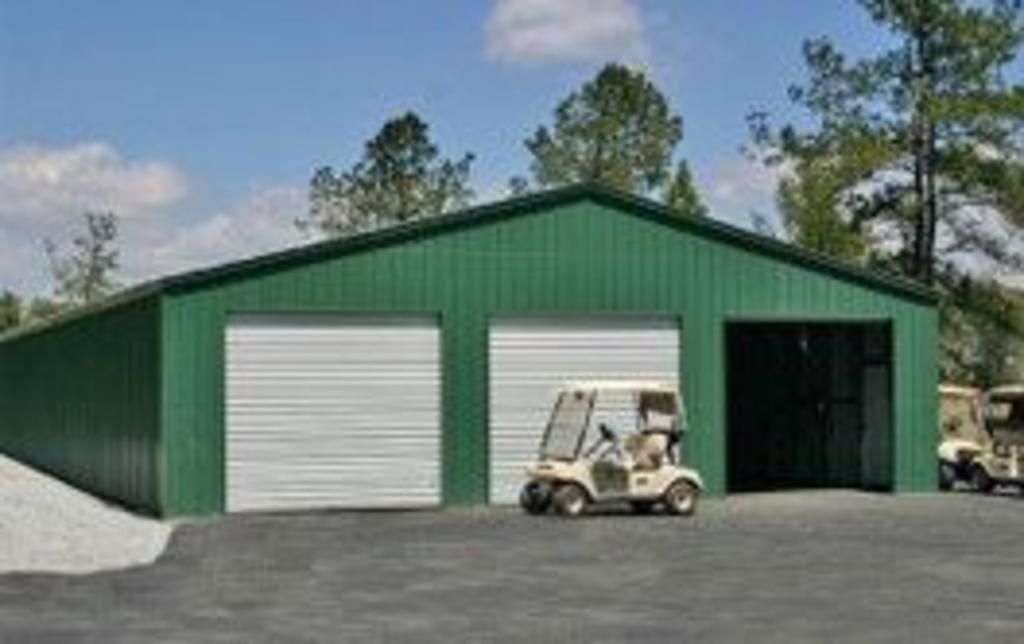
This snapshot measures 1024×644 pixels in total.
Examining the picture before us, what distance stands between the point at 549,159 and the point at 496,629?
177 ft

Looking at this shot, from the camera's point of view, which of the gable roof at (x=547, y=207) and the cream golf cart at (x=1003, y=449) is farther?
the cream golf cart at (x=1003, y=449)

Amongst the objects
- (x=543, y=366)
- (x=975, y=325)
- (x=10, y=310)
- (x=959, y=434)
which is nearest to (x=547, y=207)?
(x=543, y=366)

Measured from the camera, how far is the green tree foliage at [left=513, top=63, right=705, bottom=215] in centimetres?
6806

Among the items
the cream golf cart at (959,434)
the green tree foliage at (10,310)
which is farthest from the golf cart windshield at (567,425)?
the green tree foliage at (10,310)

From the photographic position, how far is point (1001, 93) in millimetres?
49156

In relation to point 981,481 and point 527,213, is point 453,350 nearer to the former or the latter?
point 527,213

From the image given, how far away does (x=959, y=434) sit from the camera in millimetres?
34500

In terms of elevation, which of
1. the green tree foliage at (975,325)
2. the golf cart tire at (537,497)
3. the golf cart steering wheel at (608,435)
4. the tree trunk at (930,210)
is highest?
the tree trunk at (930,210)

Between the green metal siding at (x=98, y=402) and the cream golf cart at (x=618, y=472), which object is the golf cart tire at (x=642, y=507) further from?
the green metal siding at (x=98, y=402)

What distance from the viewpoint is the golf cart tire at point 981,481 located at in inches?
1308

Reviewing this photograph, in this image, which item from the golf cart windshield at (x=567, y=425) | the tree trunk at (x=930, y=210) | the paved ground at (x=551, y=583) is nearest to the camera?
the paved ground at (x=551, y=583)

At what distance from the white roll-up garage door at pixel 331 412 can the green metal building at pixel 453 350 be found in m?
0.03

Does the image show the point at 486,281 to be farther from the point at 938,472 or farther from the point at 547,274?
the point at 938,472

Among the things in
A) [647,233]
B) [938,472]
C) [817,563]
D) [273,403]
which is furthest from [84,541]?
[938,472]
